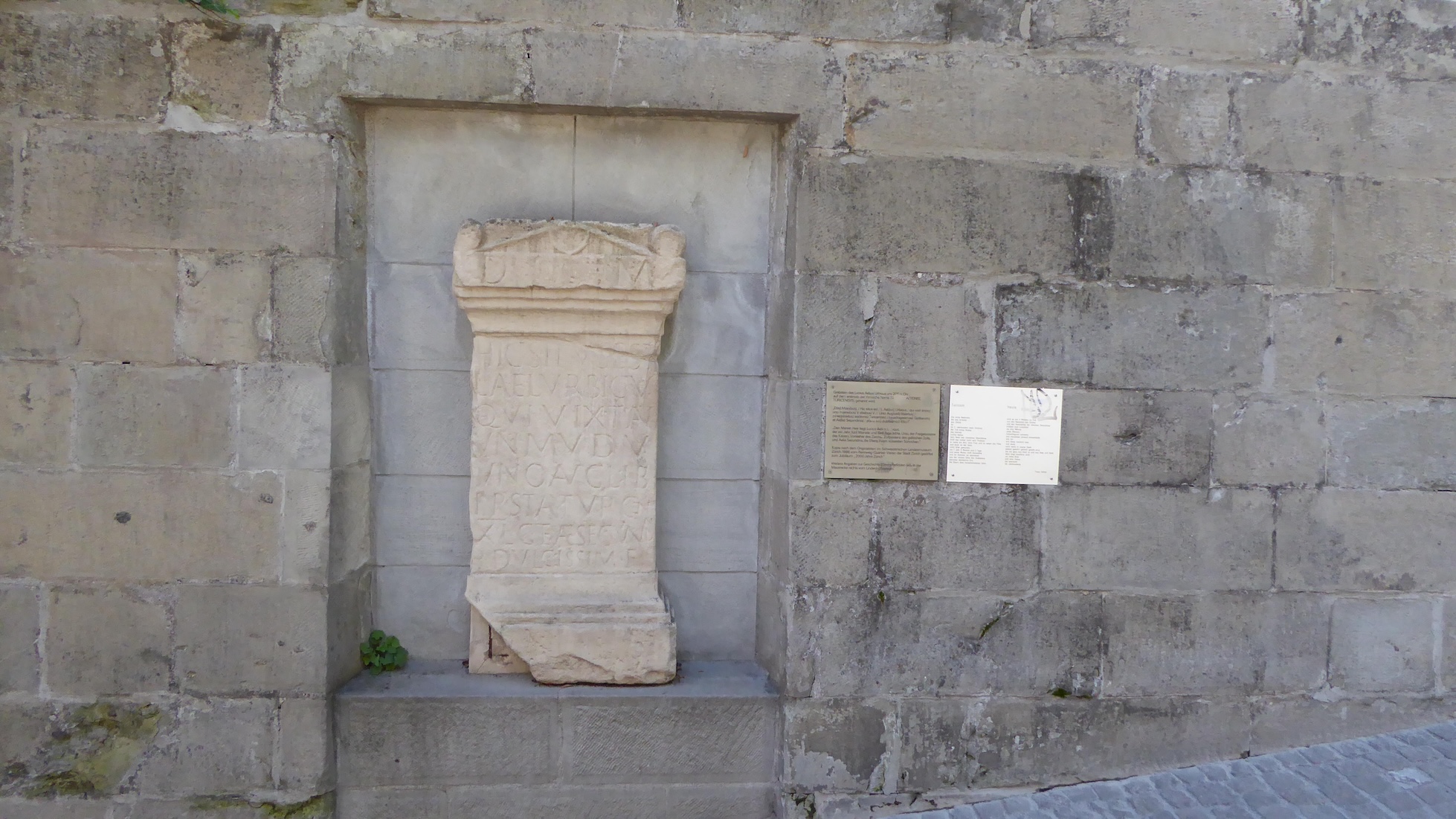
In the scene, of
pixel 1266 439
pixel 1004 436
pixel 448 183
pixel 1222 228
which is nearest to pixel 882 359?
pixel 1004 436

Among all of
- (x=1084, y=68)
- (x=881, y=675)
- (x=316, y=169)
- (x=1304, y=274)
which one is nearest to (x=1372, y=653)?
(x=1304, y=274)

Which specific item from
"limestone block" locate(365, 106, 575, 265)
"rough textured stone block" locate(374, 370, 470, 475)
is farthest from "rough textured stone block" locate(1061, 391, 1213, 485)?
"rough textured stone block" locate(374, 370, 470, 475)

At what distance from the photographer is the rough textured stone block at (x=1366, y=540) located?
10.1 ft

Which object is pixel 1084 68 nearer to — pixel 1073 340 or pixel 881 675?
pixel 1073 340

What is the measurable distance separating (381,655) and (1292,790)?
2.74 meters

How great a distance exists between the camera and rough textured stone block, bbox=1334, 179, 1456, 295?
10.0 ft

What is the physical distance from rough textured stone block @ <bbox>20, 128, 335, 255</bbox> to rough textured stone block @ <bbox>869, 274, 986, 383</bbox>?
177 cm

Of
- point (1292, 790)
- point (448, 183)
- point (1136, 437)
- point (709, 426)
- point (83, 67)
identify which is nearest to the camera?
point (1292, 790)

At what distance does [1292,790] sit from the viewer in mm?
1333

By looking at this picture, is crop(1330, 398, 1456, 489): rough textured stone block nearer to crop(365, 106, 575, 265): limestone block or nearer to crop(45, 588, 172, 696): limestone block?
crop(365, 106, 575, 265): limestone block

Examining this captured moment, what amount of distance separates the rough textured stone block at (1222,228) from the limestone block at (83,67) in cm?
306

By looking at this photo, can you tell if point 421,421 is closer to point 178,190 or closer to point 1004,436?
point 178,190

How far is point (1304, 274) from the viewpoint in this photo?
120 inches

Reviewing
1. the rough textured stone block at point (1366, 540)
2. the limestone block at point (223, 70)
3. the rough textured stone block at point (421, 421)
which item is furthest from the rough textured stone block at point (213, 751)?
the rough textured stone block at point (1366, 540)
